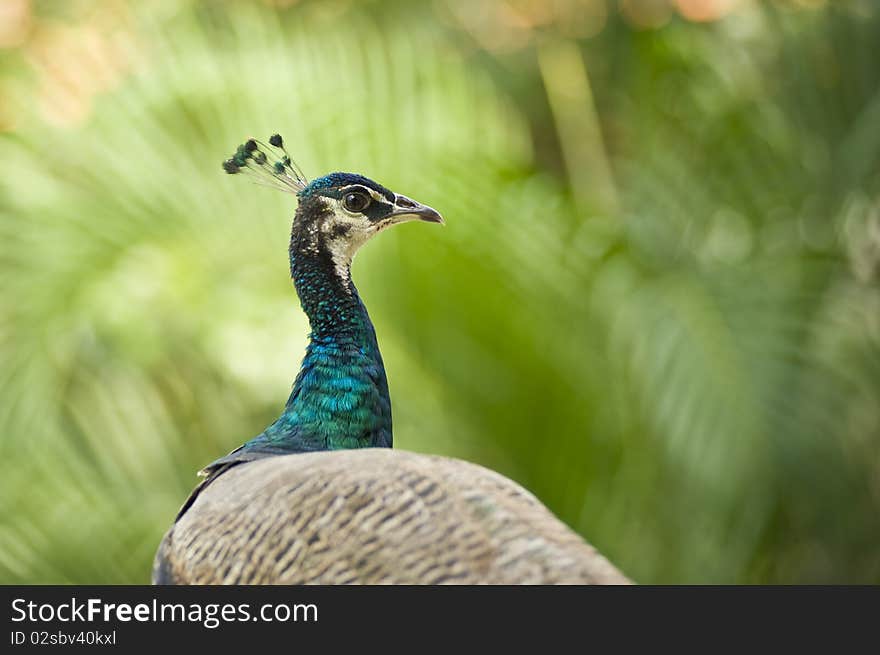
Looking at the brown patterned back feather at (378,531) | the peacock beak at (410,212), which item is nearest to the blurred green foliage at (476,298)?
the peacock beak at (410,212)

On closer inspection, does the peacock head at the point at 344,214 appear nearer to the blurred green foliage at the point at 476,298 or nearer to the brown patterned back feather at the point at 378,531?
the brown patterned back feather at the point at 378,531

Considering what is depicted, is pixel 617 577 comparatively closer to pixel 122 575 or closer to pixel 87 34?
pixel 122 575

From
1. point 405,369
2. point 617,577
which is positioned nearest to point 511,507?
point 617,577

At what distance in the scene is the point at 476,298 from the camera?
10.4 ft

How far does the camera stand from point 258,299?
3166 millimetres

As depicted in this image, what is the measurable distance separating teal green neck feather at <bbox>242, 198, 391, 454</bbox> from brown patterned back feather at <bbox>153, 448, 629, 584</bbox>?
17 cm

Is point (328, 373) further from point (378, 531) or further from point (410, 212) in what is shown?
point (378, 531)

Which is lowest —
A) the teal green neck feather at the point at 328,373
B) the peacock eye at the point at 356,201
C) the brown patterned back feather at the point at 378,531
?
the brown patterned back feather at the point at 378,531

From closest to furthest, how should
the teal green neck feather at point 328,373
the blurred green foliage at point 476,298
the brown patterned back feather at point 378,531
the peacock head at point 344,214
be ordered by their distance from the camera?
the brown patterned back feather at point 378,531 → the teal green neck feather at point 328,373 → the peacock head at point 344,214 → the blurred green foliage at point 476,298

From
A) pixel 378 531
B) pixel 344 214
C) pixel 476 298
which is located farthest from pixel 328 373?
pixel 476 298

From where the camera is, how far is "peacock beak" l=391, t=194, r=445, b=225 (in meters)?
2.16

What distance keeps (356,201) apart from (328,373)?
0.34m

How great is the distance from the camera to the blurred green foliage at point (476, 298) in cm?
306

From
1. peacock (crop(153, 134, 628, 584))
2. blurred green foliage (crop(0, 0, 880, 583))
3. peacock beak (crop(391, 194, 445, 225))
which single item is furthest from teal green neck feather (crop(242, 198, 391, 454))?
blurred green foliage (crop(0, 0, 880, 583))
